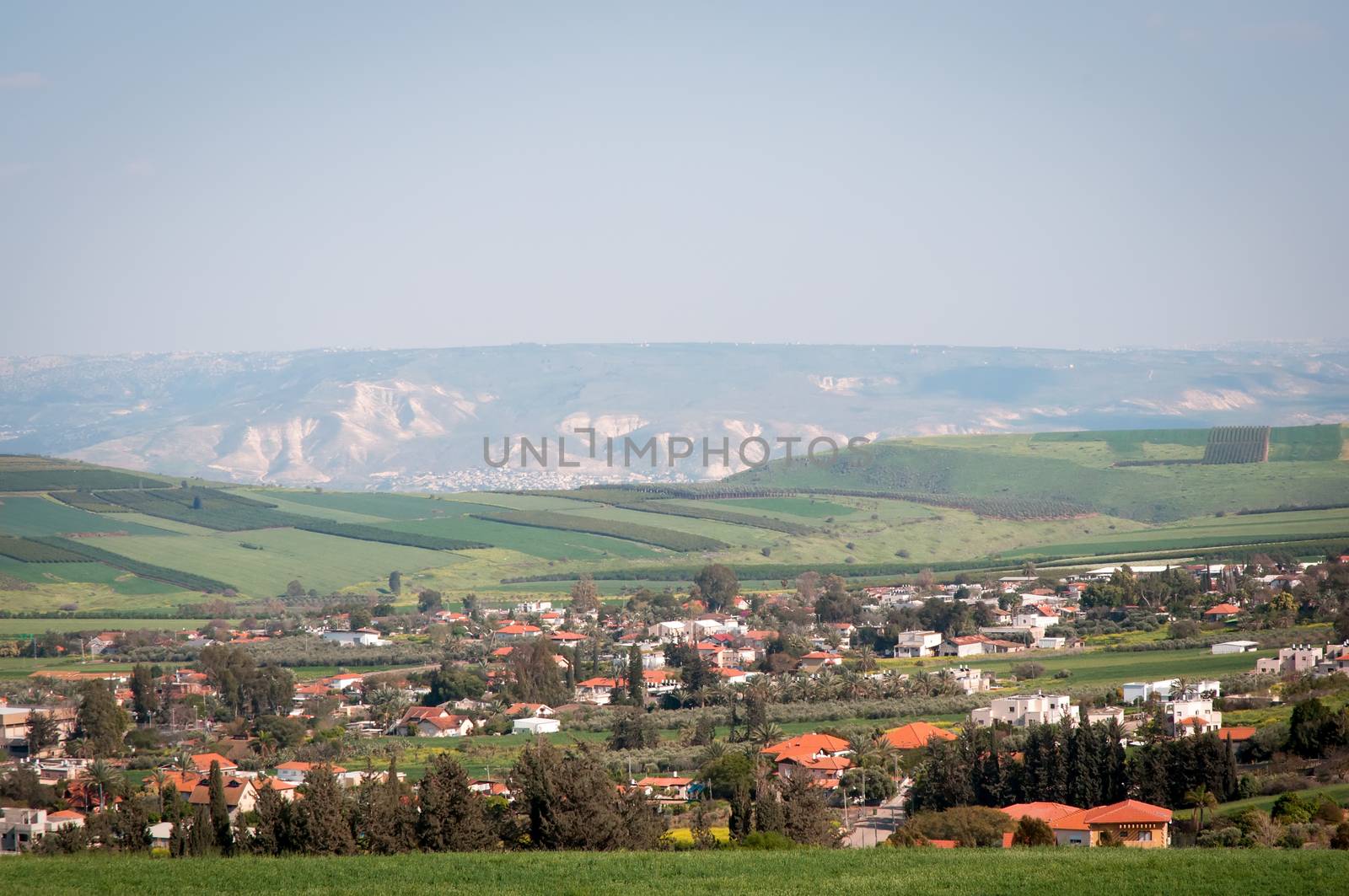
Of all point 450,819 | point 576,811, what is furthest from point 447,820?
point 576,811

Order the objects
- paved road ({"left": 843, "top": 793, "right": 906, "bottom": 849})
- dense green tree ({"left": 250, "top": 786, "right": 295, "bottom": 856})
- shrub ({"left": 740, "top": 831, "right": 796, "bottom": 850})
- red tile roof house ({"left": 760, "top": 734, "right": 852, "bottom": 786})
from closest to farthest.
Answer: shrub ({"left": 740, "top": 831, "right": 796, "bottom": 850}) < dense green tree ({"left": 250, "top": 786, "right": 295, "bottom": 856}) < paved road ({"left": 843, "top": 793, "right": 906, "bottom": 849}) < red tile roof house ({"left": 760, "top": 734, "right": 852, "bottom": 786})

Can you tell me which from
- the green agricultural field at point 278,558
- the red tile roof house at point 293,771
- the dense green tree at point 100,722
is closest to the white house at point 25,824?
the red tile roof house at point 293,771

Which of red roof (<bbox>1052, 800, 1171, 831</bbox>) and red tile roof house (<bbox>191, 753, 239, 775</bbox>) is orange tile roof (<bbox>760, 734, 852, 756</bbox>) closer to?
red roof (<bbox>1052, 800, 1171, 831</bbox>)

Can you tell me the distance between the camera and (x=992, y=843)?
111 feet

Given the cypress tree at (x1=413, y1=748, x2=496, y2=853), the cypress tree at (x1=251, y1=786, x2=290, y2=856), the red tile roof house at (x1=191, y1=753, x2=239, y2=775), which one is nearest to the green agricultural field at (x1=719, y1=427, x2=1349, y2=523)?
the red tile roof house at (x1=191, y1=753, x2=239, y2=775)

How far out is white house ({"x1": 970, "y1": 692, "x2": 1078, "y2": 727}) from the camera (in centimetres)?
5084

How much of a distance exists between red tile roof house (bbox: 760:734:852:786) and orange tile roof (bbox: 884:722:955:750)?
57.8 inches

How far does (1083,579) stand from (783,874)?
71.3 meters

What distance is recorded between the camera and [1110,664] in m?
64.1

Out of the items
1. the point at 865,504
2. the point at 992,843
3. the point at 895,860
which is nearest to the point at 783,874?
the point at 895,860

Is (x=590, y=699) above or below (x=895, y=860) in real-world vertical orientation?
below

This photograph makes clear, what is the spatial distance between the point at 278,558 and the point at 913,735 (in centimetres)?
7632

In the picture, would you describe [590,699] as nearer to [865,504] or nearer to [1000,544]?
[1000,544]

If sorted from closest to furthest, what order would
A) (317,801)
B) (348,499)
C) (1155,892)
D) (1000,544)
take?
(1155,892) < (317,801) < (1000,544) < (348,499)
